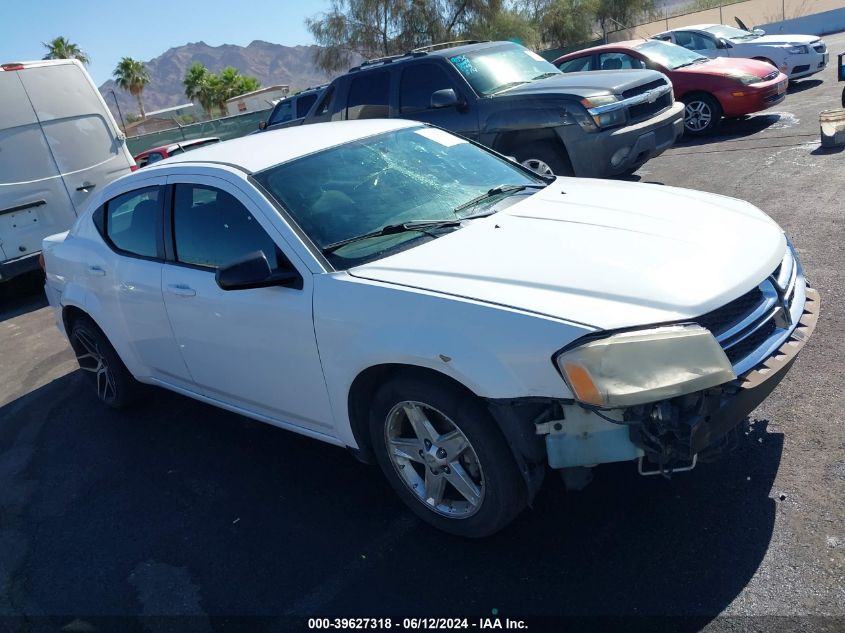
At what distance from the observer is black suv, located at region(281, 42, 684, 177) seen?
7.85 metres

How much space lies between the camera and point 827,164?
810 centimetres

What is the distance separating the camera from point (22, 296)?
406 inches

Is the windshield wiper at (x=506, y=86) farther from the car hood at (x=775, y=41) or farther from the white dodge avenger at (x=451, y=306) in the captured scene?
the car hood at (x=775, y=41)

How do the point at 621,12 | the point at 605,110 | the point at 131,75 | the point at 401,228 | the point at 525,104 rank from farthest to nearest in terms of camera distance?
the point at 131,75 → the point at 621,12 → the point at 525,104 → the point at 605,110 → the point at 401,228

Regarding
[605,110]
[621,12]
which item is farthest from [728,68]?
[621,12]

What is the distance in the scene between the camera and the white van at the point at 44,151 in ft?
29.2

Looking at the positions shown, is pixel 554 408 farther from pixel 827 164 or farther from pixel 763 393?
pixel 827 164

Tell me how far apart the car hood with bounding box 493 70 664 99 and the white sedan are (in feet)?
23.2

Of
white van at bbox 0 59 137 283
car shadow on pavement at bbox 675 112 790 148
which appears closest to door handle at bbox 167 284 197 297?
white van at bbox 0 59 137 283

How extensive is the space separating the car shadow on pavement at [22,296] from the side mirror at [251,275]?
6.95 metres

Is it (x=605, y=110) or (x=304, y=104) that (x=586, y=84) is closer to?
(x=605, y=110)

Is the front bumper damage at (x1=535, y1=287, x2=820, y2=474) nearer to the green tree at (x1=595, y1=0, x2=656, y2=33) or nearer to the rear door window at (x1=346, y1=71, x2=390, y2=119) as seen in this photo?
the rear door window at (x1=346, y1=71, x2=390, y2=119)

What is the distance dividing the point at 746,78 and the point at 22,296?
10868mm

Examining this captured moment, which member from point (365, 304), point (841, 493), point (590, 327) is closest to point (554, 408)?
point (590, 327)
